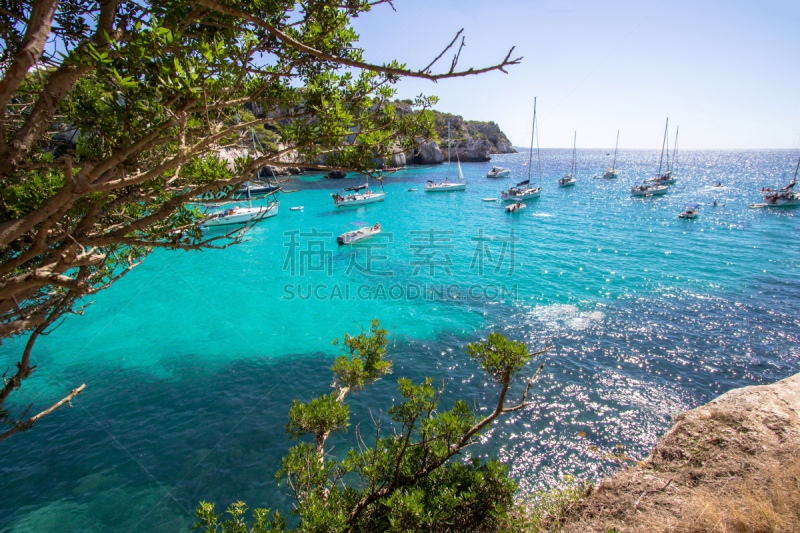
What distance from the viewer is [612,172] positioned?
80.4 m

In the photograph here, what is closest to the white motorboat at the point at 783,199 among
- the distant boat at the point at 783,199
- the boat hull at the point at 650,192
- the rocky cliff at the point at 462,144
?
the distant boat at the point at 783,199

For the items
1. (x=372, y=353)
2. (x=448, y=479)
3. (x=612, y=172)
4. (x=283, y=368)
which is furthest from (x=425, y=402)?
(x=612, y=172)

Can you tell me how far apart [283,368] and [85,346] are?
33.7 feet

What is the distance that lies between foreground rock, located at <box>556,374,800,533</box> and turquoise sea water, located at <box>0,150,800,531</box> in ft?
7.03

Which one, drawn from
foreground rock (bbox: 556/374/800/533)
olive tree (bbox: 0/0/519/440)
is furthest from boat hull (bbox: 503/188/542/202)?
olive tree (bbox: 0/0/519/440)

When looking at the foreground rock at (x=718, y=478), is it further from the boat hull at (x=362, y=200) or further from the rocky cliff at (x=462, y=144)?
the rocky cliff at (x=462, y=144)

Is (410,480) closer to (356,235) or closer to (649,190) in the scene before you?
(356,235)

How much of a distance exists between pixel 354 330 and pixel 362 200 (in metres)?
32.8

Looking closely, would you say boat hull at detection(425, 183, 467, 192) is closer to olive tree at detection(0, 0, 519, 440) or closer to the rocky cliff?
the rocky cliff

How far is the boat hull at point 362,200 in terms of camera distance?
1778 inches

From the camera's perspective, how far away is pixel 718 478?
6668 millimetres

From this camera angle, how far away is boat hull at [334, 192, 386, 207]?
45.2 metres

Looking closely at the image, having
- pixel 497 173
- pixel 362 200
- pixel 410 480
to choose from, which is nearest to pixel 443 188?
pixel 362 200

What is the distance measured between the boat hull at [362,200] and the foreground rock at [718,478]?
135 feet
